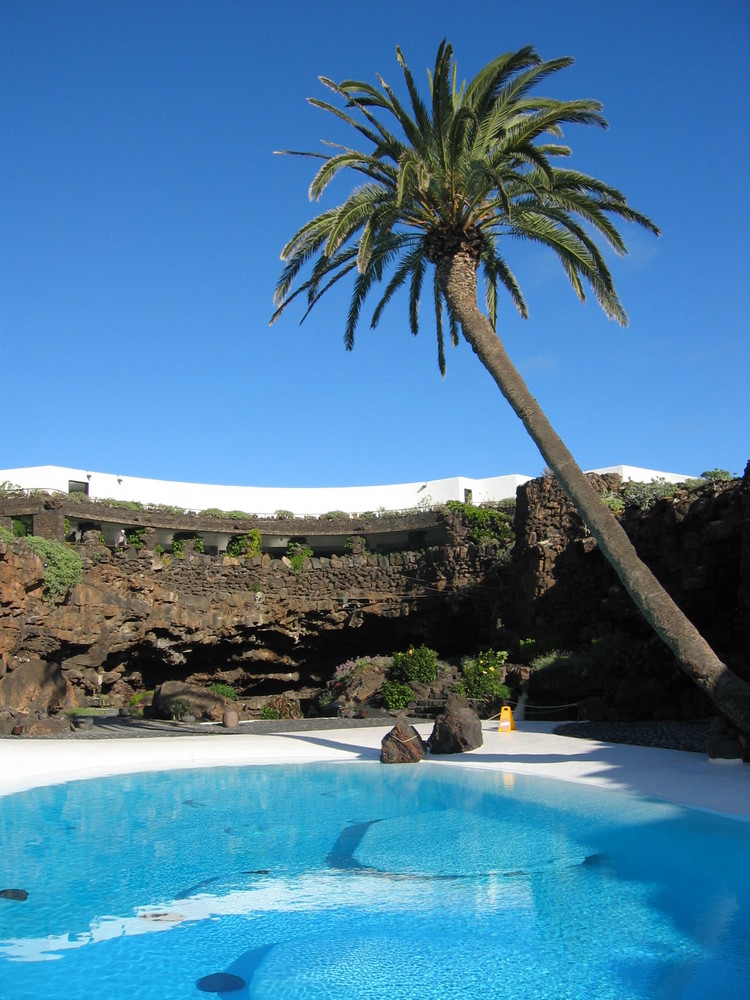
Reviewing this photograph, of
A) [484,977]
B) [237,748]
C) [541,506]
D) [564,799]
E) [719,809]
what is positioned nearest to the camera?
[484,977]

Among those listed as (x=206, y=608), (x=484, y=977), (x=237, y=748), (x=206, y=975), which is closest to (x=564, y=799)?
(x=484, y=977)

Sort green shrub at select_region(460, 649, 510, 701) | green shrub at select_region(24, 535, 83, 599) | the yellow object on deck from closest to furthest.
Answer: the yellow object on deck < green shrub at select_region(460, 649, 510, 701) < green shrub at select_region(24, 535, 83, 599)

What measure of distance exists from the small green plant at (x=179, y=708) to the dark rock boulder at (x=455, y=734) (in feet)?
32.3

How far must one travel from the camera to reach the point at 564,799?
10.3 m

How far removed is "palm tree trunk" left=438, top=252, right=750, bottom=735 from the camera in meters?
10.5

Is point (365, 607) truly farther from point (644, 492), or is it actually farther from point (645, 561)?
point (645, 561)

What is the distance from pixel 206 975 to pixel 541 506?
2014cm

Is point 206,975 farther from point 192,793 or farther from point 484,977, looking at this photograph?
point 192,793

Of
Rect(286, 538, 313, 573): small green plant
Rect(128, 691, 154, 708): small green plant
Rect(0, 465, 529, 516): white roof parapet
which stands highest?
Rect(0, 465, 529, 516): white roof parapet

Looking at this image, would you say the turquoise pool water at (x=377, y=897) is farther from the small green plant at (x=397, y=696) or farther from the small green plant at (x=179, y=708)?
the small green plant at (x=179, y=708)

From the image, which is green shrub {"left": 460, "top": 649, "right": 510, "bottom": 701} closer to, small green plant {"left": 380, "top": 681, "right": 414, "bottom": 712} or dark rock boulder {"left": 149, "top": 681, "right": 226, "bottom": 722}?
small green plant {"left": 380, "top": 681, "right": 414, "bottom": 712}

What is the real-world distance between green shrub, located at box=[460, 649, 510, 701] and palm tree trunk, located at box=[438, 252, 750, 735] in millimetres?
9173

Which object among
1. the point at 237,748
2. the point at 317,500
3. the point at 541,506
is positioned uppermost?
the point at 317,500

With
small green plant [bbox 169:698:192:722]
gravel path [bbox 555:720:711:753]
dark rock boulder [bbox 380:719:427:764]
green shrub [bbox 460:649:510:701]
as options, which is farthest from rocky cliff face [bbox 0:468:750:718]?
dark rock boulder [bbox 380:719:427:764]
